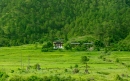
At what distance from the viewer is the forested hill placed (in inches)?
4023

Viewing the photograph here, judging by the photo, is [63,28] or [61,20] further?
[61,20]

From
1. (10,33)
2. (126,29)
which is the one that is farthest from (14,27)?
(126,29)

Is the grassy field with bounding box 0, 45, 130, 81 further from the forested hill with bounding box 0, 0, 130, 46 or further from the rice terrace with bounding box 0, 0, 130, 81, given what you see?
the forested hill with bounding box 0, 0, 130, 46

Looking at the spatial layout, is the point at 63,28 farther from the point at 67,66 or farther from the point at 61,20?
the point at 67,66

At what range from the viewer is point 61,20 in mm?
126125

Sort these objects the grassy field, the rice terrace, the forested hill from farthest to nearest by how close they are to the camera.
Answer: the forested hill, the rice terrace, the grassy field

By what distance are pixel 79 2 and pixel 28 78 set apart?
326 ft

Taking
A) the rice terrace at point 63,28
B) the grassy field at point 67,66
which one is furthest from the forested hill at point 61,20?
the grassy field at point 67,66

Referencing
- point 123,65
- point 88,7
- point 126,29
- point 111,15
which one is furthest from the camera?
point 88,7

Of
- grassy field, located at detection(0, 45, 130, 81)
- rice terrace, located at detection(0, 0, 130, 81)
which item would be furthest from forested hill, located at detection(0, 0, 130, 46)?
grassy field, located at detection(0, 45, 130, 81)

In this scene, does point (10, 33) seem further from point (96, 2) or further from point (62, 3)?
point (96, 2)

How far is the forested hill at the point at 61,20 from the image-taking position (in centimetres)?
10219

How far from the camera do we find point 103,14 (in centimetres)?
11806

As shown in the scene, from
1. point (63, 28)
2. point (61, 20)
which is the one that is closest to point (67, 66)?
point (63, 28)
